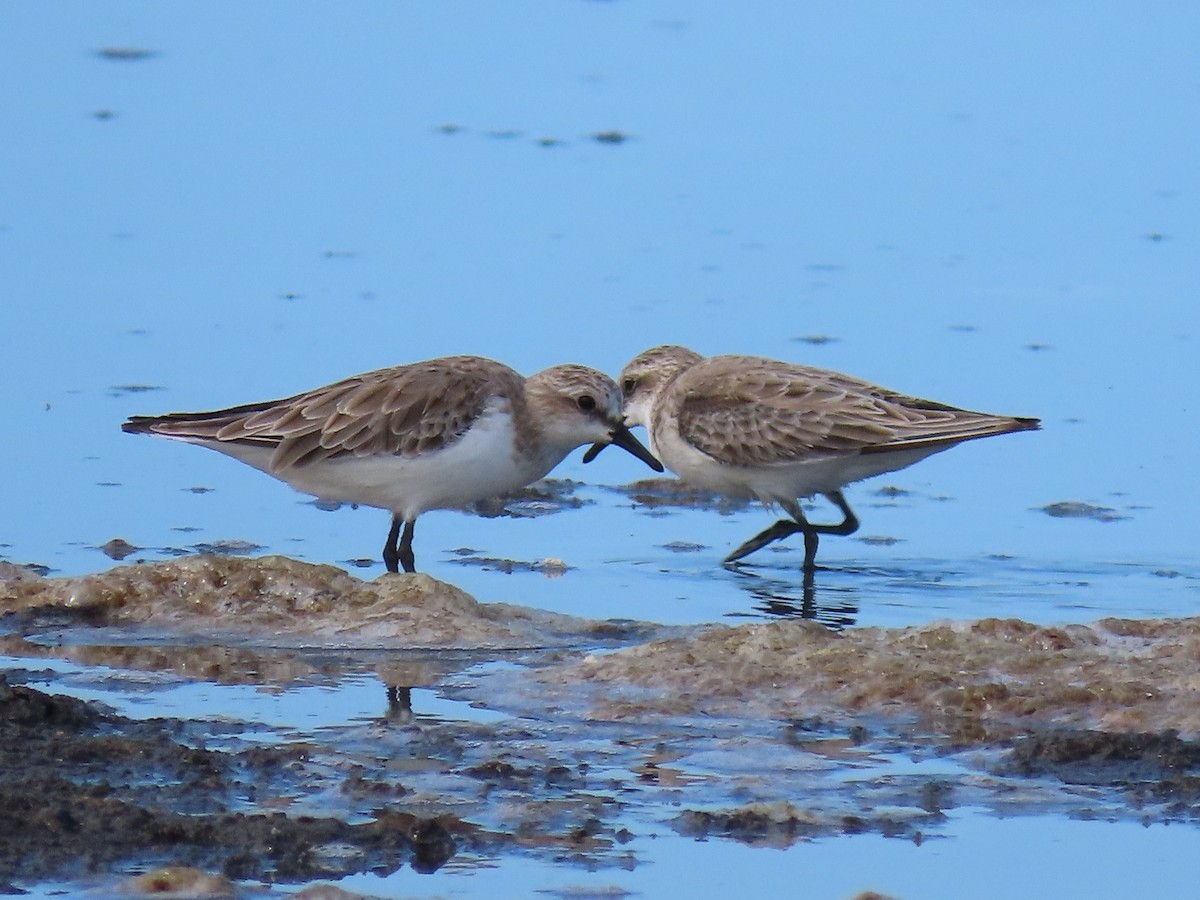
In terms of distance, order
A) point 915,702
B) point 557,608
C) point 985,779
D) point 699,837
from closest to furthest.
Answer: point 699,837 → point 985,779 → point 915,702 → point 557,608

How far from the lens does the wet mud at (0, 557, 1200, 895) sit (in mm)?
4301

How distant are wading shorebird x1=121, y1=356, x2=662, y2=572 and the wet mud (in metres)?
0.75

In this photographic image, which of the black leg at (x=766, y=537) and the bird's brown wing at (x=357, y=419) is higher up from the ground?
the bird's brown wing at (x=357, y=419)

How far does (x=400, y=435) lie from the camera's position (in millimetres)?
7266

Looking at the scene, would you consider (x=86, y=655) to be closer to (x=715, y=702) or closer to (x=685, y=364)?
(x=715, y=702)

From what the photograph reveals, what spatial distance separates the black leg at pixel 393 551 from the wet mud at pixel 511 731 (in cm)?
58

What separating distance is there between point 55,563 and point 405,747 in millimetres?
2387

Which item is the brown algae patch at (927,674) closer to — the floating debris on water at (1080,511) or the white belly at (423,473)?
the white belly at (423,473)

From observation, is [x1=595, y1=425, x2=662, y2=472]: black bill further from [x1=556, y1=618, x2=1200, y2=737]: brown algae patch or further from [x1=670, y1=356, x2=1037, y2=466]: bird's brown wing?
[x1=556, y1=618, x2=1200, y2=737]: brown algae patch

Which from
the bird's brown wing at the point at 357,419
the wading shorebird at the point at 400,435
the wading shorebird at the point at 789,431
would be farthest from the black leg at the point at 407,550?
the wading shorebird at the point at 789,431

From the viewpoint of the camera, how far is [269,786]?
4.64 m

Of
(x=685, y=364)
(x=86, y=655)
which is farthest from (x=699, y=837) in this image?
(x=685, y=364)

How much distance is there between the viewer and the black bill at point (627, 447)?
7.90m

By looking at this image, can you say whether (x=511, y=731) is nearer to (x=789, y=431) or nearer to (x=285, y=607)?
(x=285, y=607)
